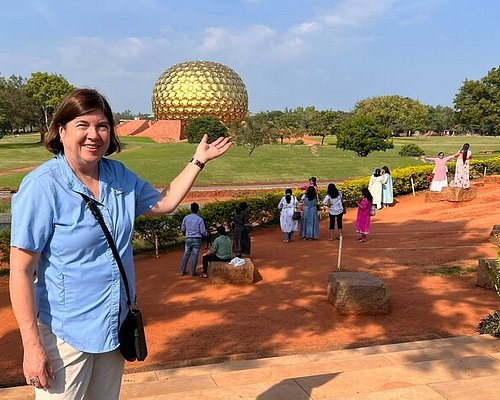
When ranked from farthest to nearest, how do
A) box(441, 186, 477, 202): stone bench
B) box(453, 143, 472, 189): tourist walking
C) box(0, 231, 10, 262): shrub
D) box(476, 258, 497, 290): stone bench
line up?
1. box(441, 186, 477, 202): stone bench
2. box(453, 143, 472, 189): tourist walking
3. box(0, 231, 10, 262): shrub
4. box(476, 258, 497, 290): stone bench

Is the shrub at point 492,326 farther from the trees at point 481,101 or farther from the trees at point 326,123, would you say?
the trees at point 326,123

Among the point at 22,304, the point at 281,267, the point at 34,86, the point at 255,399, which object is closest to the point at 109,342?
the point at 22,304

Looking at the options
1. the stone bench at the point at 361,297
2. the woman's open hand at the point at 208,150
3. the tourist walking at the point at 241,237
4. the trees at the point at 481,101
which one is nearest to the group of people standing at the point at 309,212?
the tourist walking at the point at 241,237

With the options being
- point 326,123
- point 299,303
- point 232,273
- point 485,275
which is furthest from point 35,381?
point 326,123

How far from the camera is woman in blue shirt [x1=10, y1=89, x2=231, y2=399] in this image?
167 cm

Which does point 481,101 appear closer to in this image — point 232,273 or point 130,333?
point 232,273

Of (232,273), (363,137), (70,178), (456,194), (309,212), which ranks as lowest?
(232,273)

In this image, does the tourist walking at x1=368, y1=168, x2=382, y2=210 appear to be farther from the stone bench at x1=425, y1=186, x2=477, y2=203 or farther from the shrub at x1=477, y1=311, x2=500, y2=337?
the shrub at x1=477, y1=311, x2=500, y2=337

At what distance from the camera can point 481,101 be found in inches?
1318

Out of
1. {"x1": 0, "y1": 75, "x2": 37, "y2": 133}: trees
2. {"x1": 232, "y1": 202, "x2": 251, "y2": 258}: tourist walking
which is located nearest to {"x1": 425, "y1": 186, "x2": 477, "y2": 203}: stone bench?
{"x1": 232, "y1": 202, "x2": 251, "y2": 258}: tourist walking

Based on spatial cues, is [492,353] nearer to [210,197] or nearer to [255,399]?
[255,399]

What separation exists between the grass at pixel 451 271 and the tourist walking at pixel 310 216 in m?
4.00

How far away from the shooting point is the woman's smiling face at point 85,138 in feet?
5.85

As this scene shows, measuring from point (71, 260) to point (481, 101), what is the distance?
36857mm
